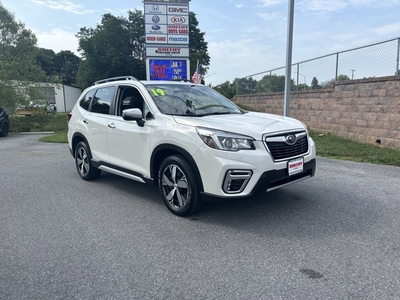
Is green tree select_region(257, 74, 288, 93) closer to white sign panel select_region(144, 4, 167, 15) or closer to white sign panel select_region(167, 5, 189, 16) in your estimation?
white sign panel select_region(167, 5, 189, 16)

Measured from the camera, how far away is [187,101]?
4762 mm

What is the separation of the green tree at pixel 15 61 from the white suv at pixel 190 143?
61.4 feet

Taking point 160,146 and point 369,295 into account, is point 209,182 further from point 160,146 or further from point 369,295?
point 369,295

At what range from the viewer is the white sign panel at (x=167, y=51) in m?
14.9

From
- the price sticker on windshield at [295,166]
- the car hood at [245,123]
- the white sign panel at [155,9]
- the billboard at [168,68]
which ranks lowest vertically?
the price sticker on windshield at [295,166]

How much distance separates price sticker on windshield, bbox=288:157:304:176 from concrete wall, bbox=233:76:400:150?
6238mm

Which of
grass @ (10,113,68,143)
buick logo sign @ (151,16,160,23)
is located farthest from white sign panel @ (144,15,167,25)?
grass @ (10,113,68,143)

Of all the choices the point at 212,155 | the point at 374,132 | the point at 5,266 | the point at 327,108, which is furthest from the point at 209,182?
the point at 327,108

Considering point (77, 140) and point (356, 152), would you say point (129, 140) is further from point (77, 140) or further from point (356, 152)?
point (356, 152)

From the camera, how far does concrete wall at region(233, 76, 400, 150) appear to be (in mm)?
8852

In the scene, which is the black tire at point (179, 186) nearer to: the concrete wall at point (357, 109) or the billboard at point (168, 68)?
the concrete wall at point (357, 109)

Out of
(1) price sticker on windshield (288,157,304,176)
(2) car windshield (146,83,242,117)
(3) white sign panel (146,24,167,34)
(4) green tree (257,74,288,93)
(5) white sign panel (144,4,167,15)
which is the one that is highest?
(5) white sign panel (144,4,167,15)

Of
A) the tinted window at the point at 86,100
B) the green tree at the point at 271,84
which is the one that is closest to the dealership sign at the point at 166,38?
the green tree at the point at 271,84

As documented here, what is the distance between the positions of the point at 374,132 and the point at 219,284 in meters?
8.65
